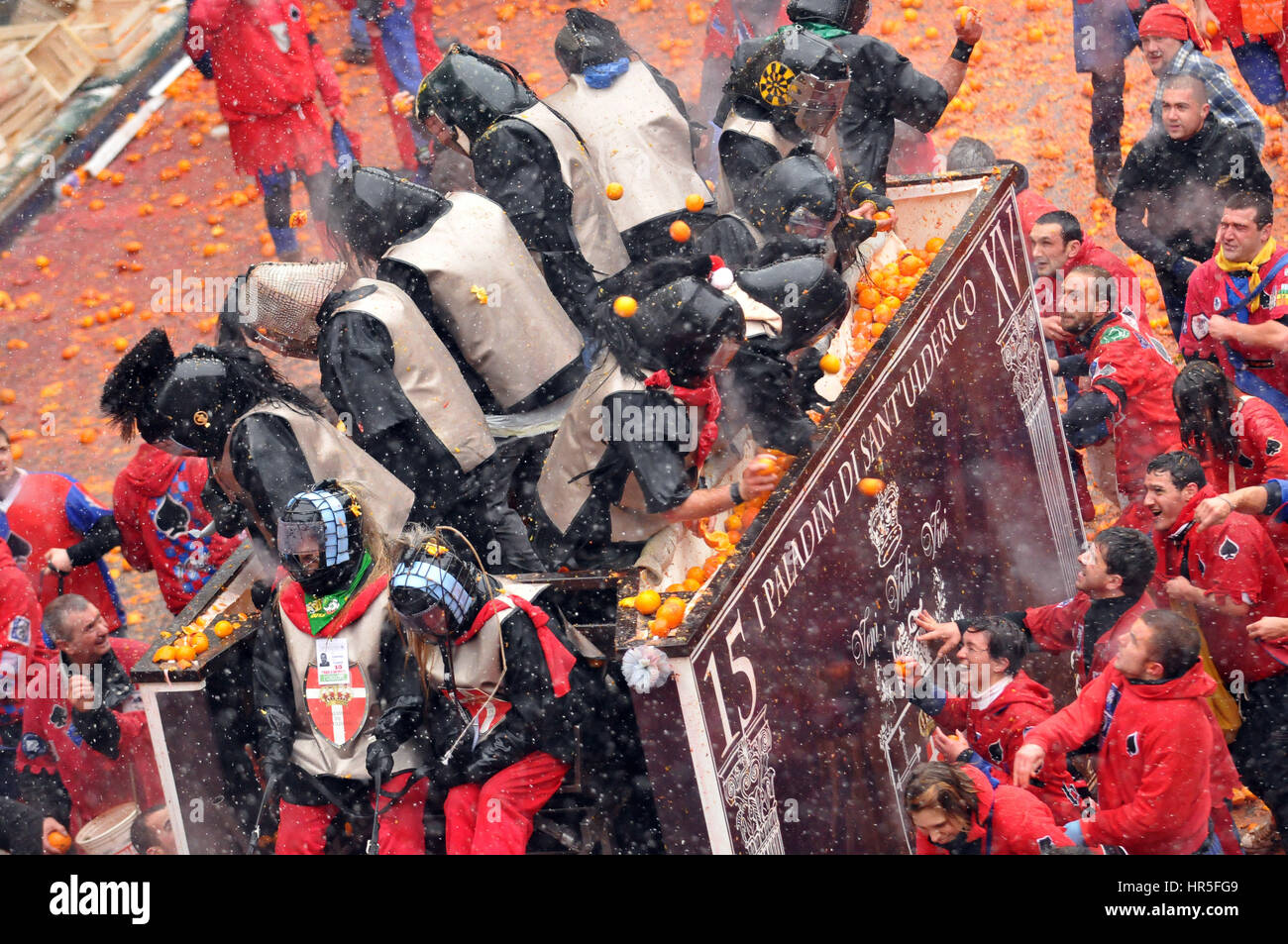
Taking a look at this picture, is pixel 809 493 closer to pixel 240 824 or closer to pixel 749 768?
pixel 749 768

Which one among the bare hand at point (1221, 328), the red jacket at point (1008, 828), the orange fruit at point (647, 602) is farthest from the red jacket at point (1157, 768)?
the bare hand at point (1221, 328)

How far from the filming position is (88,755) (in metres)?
6.22

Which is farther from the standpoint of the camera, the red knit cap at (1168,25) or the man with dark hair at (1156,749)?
the red knit cap at (1168,25)

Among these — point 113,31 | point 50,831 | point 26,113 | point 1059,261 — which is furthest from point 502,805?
point 113,31

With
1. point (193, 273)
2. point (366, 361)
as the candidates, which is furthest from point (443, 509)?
point (193, 273)

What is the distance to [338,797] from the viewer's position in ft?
16.2

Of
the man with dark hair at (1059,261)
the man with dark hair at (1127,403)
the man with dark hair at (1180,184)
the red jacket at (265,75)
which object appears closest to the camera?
the man with dark hair at (1127,403)

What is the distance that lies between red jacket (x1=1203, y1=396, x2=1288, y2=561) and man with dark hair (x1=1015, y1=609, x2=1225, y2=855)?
3.51 feet

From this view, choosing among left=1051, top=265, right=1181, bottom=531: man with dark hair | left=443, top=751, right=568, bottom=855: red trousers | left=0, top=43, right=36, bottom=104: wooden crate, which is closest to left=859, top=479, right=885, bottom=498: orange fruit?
left=1051, top=265, right=1181, bottom=531: man with dark hair

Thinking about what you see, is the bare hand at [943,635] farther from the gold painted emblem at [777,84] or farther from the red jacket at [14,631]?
the red jacket at [14,631]

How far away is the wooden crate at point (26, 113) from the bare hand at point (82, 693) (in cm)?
723

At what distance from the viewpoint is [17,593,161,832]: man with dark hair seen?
598 cm

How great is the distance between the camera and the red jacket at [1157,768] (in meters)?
4.76

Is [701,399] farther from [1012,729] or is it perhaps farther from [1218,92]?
[1218,92]
